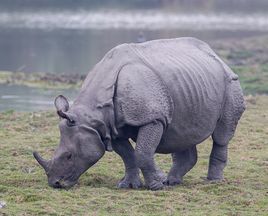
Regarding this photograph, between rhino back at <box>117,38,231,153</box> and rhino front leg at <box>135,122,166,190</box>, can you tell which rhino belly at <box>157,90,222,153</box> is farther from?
rhino front leg at <box>135,122,166,190</box>

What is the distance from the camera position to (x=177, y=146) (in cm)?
944

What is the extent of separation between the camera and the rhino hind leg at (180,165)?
990 centimetres

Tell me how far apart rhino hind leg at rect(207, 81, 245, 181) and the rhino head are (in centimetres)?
151

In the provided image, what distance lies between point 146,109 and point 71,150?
81 cm

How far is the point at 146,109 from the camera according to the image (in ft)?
29.0

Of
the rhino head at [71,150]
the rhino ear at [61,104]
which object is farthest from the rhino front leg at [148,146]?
the rhino ear at [61,104]

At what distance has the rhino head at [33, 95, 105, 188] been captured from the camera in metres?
8.80

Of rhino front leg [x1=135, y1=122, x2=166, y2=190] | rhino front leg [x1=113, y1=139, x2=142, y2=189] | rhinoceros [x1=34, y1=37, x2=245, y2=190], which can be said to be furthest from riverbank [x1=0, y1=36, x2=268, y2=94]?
rhino front leg [x1=135, y1=122, x2=166, y2=190]

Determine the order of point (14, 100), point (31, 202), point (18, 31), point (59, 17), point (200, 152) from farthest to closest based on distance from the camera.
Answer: point (59, 17)
point (18, 31)
point (14, 100)
point (200, 152)
point (31, 202)

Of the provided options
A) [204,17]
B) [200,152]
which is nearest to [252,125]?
[200,152]

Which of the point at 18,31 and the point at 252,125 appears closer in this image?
the point at 252,125

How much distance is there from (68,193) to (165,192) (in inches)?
37.4

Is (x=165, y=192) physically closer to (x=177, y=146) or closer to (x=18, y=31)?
(x=177, y=146)

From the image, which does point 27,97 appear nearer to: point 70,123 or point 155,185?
point 155,185
